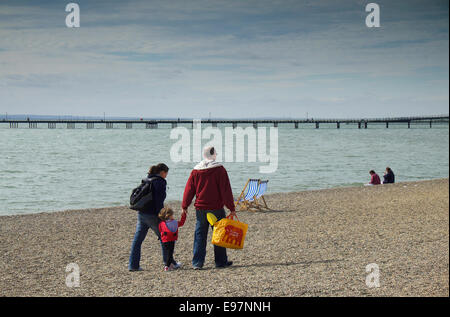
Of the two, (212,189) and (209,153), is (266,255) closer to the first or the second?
(212,189)

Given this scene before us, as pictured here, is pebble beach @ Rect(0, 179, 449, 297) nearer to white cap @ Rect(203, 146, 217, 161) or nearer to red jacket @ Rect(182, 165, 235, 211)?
red jacket @ Rect(182, 165, 235, 211)

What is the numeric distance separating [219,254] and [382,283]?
7.24 ft

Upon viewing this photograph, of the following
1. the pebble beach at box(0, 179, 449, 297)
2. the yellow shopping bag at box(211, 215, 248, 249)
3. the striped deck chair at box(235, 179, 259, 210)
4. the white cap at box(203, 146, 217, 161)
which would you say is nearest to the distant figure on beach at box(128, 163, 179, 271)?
the pebble beach at box(0, 179, 449, 297)

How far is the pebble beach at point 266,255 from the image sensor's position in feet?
17.8

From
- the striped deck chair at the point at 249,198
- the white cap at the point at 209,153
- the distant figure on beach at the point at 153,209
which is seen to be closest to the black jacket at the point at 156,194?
the distant figure on beach at the point at 153,209

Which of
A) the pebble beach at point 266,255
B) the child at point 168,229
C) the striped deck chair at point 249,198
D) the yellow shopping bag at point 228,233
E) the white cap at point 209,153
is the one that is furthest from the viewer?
the striped deck chair at point 249,198

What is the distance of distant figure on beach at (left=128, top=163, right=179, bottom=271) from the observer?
19.9 ft

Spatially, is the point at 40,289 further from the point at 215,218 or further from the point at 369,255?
the point at 369,255

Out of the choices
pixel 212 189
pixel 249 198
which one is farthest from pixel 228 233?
pixel 249 198

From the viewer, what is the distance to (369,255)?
273 inches

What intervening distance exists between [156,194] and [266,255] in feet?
7.05

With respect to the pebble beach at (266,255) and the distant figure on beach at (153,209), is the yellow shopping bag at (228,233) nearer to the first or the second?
the pebble beach at (266,255)
